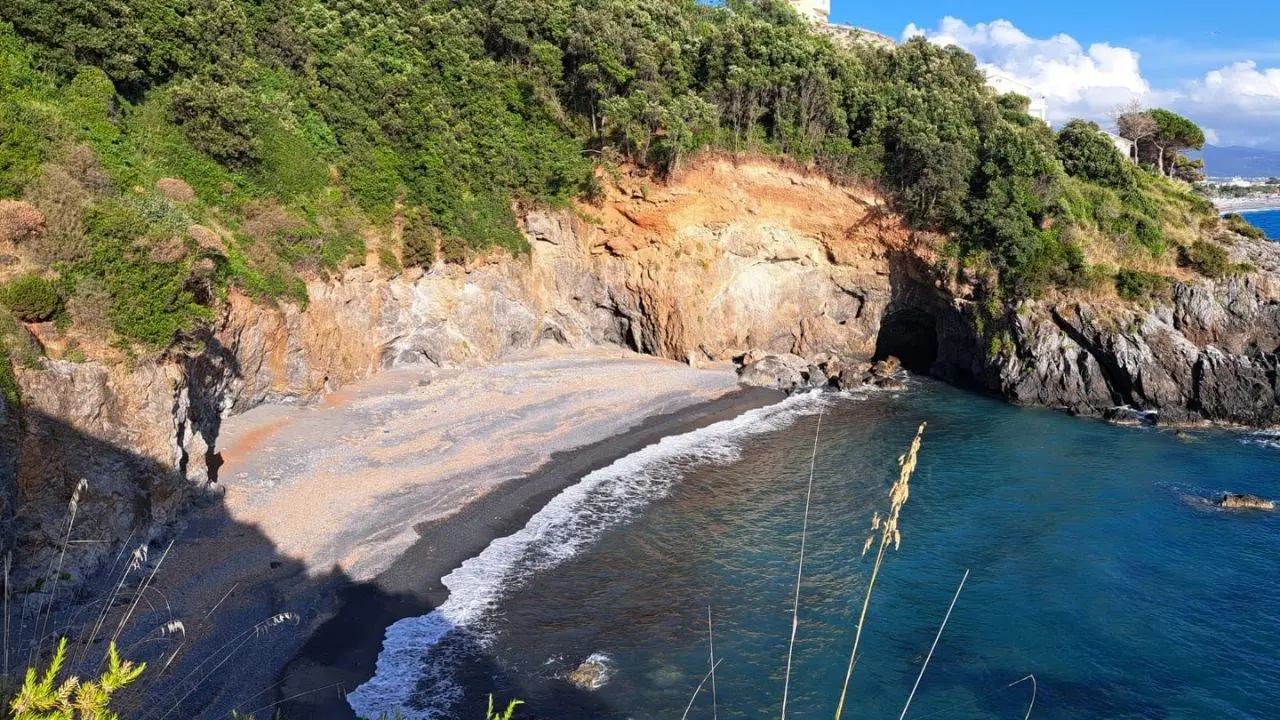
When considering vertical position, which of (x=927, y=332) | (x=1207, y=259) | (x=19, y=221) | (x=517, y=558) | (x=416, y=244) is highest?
(x=1207, y=259)

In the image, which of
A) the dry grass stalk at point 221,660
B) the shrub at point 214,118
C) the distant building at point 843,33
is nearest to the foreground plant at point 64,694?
the dry grass stalk at point 221,660

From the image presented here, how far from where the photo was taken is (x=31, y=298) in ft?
50.6

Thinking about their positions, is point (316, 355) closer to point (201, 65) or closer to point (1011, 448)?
point (201, 65)

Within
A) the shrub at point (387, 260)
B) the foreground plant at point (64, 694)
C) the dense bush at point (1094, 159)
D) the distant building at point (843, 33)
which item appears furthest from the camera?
the distant building at point (843, 33)

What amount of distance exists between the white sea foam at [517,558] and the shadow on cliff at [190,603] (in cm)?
36

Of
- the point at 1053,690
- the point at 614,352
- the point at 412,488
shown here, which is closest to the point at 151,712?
the point at 412,488

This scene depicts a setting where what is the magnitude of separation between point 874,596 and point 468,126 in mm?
28623

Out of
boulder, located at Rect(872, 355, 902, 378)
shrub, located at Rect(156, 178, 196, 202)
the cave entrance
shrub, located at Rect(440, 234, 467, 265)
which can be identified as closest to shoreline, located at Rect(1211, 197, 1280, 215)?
the cave entrance

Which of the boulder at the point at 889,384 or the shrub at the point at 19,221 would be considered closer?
the shrub at the point at 19,221

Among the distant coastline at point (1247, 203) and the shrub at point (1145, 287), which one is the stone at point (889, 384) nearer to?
the shrub at point (1145, 287)

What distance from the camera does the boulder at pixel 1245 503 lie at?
68.9 feet

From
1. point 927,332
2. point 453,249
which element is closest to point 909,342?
point 927,332

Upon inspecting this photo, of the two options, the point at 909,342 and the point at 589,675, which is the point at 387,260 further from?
the point at 909,342

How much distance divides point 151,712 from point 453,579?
6803 mm
